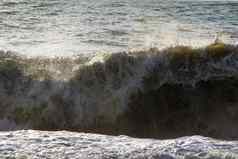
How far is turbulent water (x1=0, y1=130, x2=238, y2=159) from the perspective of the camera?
17.8ft

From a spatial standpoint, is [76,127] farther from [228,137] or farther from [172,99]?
[228,137]

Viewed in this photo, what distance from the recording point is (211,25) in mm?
17016

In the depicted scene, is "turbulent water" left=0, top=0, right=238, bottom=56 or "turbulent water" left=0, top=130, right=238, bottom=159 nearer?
"turbulent water" left=0, top=130, right=238, bottom=159

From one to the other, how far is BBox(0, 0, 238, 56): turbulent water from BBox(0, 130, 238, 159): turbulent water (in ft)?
23.4

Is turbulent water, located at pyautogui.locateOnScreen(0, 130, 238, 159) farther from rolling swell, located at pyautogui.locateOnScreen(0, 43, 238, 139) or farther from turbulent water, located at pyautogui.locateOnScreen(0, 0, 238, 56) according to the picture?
turbulent water, located at pyautogui.locateOnScreen(0, 0, 238, 56)

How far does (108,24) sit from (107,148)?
11.4 meters

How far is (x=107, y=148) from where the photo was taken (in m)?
5.65

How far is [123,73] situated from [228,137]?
2.56 meters

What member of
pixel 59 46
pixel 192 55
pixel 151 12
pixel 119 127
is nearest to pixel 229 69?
pixel 192 55

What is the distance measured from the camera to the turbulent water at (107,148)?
541 centimetres

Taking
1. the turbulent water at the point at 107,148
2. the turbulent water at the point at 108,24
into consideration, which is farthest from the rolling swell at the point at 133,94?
the turbulent water at the point at 107,148

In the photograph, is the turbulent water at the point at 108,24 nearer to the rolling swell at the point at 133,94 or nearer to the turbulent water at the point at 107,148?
the rolling swell at the point at 133,94

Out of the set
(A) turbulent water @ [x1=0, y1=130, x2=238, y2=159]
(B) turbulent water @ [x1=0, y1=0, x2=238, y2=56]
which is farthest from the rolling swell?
(A) turbulent water @ [x1=0, y1=130, x2=238, y2=159]

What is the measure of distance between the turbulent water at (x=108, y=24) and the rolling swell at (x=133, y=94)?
1.58m
